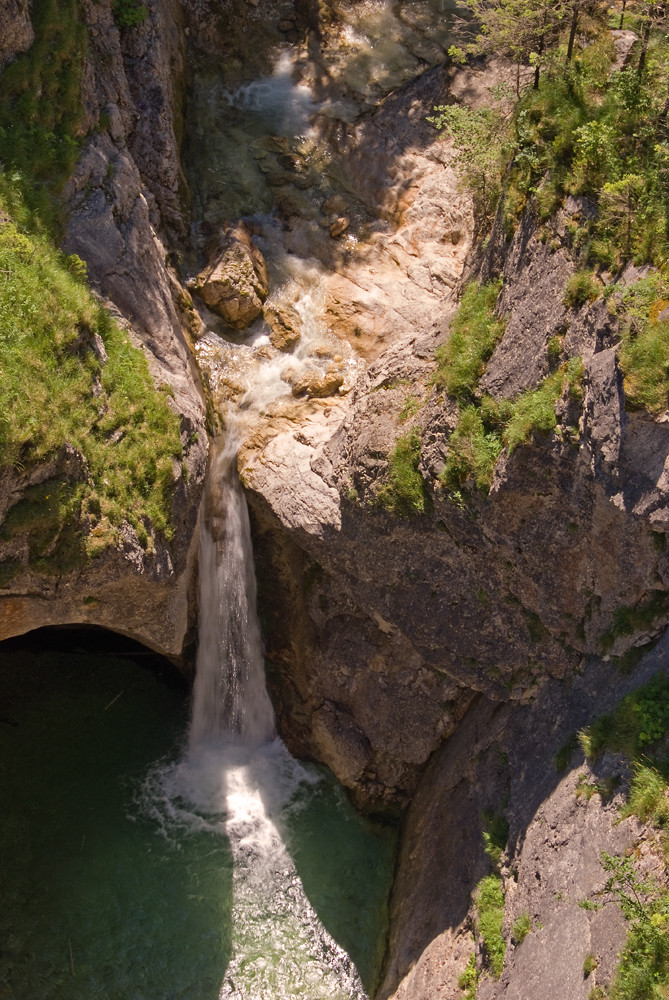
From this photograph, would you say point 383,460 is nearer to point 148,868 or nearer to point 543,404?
point 543,404

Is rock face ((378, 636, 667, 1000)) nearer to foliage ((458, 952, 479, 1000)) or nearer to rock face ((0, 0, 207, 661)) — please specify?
foliage ((458, 952, 479, 1000))

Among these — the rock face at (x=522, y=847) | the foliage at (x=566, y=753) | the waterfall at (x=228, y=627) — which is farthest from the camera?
the waterfall at (x=228, y=627)

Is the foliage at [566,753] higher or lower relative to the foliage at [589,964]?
higher

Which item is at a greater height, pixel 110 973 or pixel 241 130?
pixel 241 130

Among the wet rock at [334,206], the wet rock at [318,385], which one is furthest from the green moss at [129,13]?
the wet rock at [318,385]

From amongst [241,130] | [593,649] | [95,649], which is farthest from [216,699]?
[241,130]

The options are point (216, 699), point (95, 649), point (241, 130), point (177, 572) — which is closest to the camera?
point (177, 572)

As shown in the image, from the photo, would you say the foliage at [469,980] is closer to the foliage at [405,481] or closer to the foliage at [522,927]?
the foliage at [522,927]

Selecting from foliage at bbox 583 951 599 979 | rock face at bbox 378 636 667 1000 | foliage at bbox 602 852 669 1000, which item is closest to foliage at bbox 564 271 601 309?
rock face at bbox 378 636 667 1000

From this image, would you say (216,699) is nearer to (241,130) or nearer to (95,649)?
(95,649)
